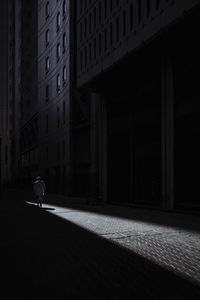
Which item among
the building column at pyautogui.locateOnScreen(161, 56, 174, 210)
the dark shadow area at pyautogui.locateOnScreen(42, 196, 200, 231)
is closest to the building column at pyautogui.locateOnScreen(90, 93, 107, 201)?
the building column at pyautogui.locateOnScreen(161, 56, 174, 210)

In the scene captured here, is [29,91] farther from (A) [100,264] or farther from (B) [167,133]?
(A) [100,264]

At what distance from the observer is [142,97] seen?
73.5 feet

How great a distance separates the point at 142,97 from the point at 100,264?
674 inches

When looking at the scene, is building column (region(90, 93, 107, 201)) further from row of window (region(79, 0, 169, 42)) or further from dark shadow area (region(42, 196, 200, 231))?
dark shadow area (region(42, 196, 200, 231))

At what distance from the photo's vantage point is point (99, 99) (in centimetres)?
2786

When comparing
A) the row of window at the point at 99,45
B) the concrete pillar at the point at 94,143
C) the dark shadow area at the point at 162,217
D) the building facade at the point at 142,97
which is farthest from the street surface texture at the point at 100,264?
the concrete pillar at the point at 94,143

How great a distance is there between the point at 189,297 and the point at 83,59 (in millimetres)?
24876

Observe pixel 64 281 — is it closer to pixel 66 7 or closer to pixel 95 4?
pixel 95 4

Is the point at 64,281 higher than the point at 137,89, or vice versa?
the point at 137,89

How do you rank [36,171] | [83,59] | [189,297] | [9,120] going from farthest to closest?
[9,120], [36,171], [83,59], [189,297]

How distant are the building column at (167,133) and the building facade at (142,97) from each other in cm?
5

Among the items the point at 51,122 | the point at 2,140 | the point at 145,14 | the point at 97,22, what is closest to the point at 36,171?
the point at 51,122

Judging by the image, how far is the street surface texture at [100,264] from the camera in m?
4.79

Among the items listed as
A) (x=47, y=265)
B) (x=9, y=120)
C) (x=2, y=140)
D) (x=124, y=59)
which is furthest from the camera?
(x=2, y=140)
